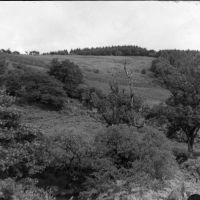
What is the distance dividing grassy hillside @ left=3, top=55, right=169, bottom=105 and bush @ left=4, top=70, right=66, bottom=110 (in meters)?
14.9

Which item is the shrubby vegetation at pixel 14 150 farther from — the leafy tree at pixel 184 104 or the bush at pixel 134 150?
the leafy tree at pixel 184 104

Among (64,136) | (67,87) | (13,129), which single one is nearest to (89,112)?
(67,87)

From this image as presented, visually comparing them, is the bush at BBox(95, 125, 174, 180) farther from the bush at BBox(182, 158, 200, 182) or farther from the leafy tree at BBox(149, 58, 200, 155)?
the leafy tree at BBox(149, 58, 200, 155)

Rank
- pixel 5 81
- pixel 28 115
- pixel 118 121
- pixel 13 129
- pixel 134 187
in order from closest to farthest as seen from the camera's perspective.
→ pixel 13 129 < pixel 134 187 < pixel 118 121 < pixel 28 115 < pixel 5 81

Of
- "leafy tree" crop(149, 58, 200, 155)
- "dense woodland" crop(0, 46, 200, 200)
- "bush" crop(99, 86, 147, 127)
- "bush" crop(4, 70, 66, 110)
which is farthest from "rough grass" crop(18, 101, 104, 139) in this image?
"leafy tree" crop(149, 58, 200, 155)

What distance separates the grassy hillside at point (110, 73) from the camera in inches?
3750

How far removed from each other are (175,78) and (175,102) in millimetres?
2643

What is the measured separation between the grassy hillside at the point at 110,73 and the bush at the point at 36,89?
1487 cm

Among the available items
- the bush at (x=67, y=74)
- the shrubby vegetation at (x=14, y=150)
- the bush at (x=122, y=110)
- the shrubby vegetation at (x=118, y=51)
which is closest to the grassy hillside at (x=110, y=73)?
the bush at (x=67, y=74)

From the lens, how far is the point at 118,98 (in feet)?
182

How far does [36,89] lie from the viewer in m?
72.6

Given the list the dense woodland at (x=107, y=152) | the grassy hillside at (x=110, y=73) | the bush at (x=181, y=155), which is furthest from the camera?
the grassy hillside at (x=110, y=73)

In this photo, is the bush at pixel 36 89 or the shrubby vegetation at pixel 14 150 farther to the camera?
the bush at pixel 36 89

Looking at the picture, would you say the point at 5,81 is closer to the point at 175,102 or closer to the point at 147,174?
the point at 175,102
